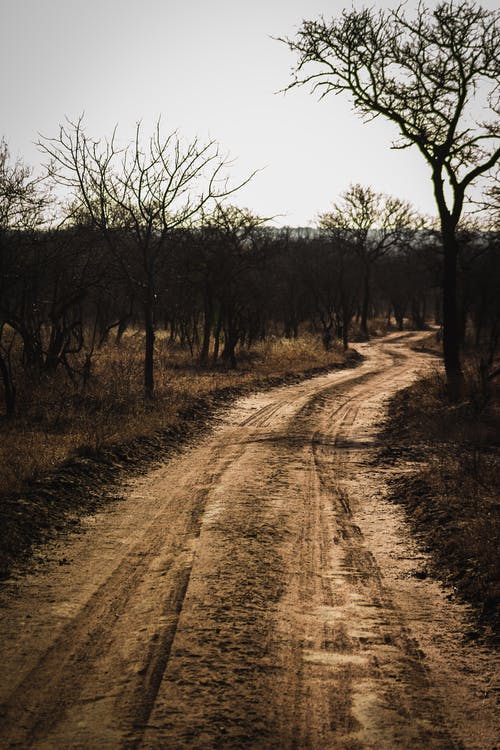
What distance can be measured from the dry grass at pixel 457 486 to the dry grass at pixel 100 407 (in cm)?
457

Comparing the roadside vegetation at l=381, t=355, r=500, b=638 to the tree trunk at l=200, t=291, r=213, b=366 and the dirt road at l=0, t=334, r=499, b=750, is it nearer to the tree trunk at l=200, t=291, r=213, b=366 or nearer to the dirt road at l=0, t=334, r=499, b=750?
the dirt road at l=0, t=334, r=499, b=750

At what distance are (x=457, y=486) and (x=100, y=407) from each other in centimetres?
800

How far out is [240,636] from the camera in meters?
4.21

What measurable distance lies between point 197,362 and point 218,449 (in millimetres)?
14544

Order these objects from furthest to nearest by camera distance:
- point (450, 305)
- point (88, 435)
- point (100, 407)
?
point (450, 305) → point (100, 407) → point (88, 435)

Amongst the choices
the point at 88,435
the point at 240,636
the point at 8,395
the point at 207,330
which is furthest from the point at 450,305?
the point at 240,636

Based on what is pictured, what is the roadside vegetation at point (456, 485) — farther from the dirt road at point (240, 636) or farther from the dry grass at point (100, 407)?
the dry grass at point (100, 407)

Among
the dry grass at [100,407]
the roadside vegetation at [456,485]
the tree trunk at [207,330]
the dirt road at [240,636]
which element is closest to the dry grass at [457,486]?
the roadside vegetation at [456,485]

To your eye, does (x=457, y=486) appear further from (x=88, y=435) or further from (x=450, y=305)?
(x=450, y=305)

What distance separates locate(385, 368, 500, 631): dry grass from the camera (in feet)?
17.7

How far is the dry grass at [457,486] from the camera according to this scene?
540 cm

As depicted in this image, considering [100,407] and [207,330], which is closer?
[100,407]

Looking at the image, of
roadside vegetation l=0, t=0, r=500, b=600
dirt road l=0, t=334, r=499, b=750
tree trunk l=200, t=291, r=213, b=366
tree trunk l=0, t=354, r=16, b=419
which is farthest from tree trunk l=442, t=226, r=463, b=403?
tree trunk l=200, t=291, r=213, b=366

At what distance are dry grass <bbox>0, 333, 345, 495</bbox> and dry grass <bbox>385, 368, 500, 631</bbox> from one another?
457 cm
